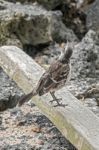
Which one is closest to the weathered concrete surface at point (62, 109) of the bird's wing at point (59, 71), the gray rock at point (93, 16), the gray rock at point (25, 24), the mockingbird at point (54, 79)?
the mockingbird at point (54, 79)

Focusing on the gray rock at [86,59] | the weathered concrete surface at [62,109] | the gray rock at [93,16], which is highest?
the gray rock at [93,16]

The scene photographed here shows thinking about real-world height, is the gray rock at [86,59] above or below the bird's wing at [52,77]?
above

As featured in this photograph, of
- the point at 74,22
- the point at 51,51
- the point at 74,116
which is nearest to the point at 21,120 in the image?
the point at 74,116

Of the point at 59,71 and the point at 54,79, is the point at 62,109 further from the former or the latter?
the point at 59,71

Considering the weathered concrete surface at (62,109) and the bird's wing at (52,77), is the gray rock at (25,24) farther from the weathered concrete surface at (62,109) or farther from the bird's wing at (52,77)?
the bird's wing at (52,77)

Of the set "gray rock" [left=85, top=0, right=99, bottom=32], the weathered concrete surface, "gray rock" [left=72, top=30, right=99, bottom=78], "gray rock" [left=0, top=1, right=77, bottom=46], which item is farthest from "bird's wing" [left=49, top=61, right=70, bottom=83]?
"gray rock" [left=85, top=0, right=99, bottom=32]

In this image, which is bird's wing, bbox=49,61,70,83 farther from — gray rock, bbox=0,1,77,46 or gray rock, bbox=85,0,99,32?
gray rock, bbox=85,0,99,32
